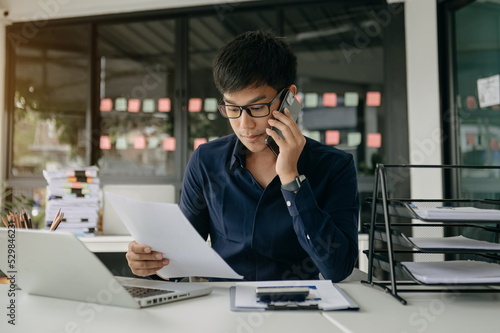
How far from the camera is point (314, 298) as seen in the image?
2.88ft

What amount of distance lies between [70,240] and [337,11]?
341 cm

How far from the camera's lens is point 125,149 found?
409cm

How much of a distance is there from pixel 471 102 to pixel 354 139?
96cm

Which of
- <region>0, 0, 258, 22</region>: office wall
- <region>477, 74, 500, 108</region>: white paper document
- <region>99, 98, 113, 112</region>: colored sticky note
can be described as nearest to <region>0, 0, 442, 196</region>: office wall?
<region>477, 74, 500, 108</region>: white paper document

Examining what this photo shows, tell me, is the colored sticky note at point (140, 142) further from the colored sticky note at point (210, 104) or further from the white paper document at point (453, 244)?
the white paper document at point (453, 244)

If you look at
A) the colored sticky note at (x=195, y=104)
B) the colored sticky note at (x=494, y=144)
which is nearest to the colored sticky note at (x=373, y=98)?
the colored sticky note at (x=494, y=144)

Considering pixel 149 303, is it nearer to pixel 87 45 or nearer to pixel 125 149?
pixel 125 149

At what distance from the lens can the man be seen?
1168 millimetres

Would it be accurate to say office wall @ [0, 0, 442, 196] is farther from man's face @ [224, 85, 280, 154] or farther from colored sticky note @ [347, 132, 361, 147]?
man's face @ [224, 85, 280, 154]

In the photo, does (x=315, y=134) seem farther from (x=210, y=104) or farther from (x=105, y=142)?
(x=105, y=142)

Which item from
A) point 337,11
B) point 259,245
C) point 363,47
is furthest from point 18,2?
point 259,245

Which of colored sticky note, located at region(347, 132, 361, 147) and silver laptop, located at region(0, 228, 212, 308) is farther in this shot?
colored sticky note, located at region(347, 132, 361, 147)

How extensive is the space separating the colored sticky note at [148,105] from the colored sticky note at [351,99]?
173 cm

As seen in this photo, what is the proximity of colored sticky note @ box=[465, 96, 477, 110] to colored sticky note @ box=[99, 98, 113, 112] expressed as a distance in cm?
299
